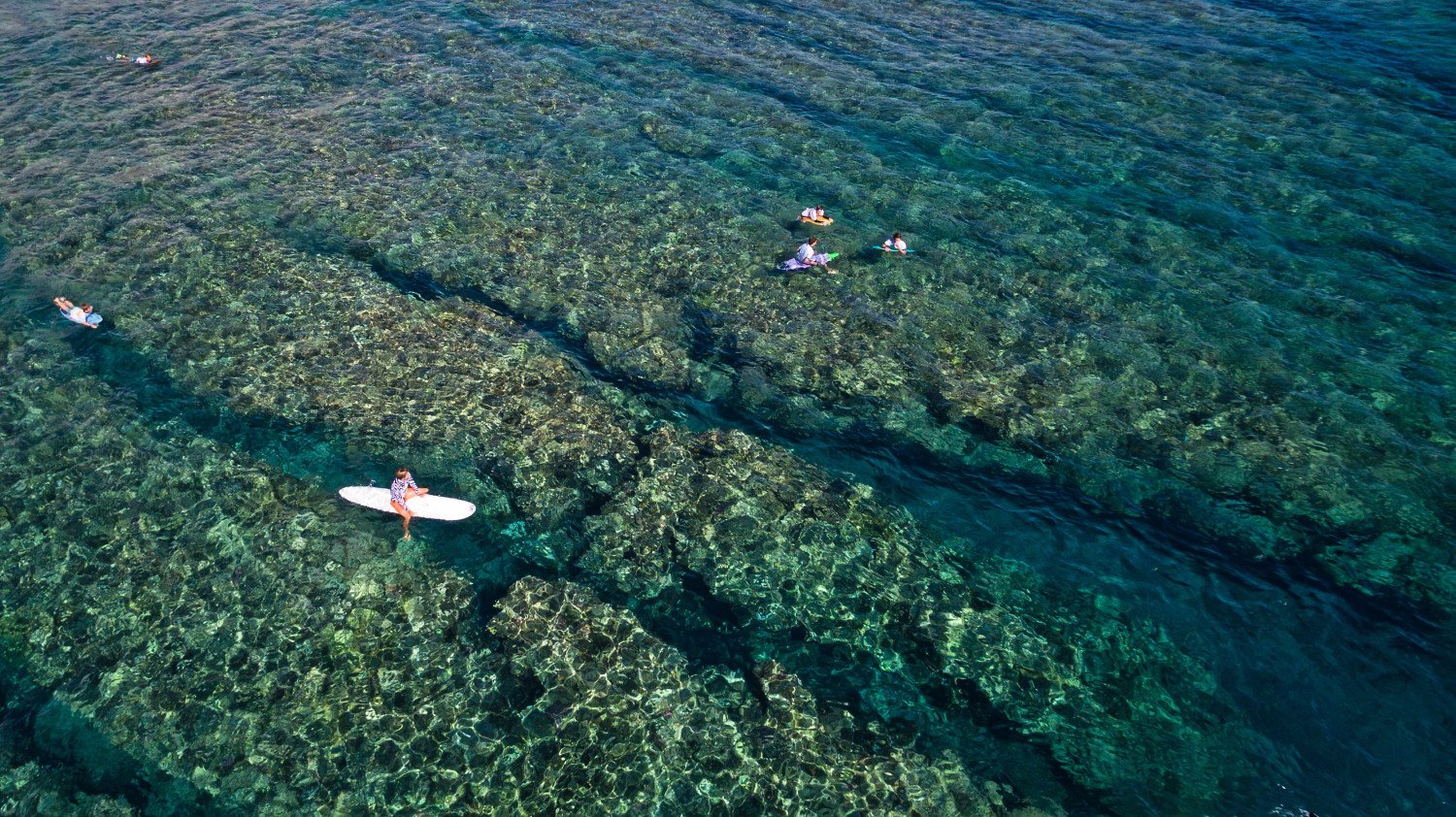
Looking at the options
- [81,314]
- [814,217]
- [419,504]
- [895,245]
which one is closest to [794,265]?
[814,217]

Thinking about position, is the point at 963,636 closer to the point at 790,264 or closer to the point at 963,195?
the point at 790,264

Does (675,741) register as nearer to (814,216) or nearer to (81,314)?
(814,216)

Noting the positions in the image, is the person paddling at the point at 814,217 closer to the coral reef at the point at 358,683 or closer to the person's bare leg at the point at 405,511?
the coral reef at the point at 358,683

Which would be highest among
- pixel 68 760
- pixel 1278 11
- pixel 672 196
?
pixel 1278 11

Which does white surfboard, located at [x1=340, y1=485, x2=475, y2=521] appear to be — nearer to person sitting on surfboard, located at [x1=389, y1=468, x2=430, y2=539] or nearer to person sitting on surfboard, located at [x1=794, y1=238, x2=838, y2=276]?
person sitting on surfboard, located at [x1=389, y1=468, x2=430, y2=539]

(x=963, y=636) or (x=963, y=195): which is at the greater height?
(x=963, y=195)

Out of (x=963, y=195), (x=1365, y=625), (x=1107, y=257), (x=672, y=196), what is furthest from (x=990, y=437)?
(x=672, y=196)

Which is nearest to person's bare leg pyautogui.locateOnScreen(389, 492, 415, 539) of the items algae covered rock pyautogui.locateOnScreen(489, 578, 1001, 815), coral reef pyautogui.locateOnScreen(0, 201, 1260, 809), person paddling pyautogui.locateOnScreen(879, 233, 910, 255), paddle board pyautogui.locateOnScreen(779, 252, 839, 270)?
coral reef pyautogui.locateOnScreen(0, 201, 1260, 809)

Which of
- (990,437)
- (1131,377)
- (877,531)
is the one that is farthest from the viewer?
(1131,377)
